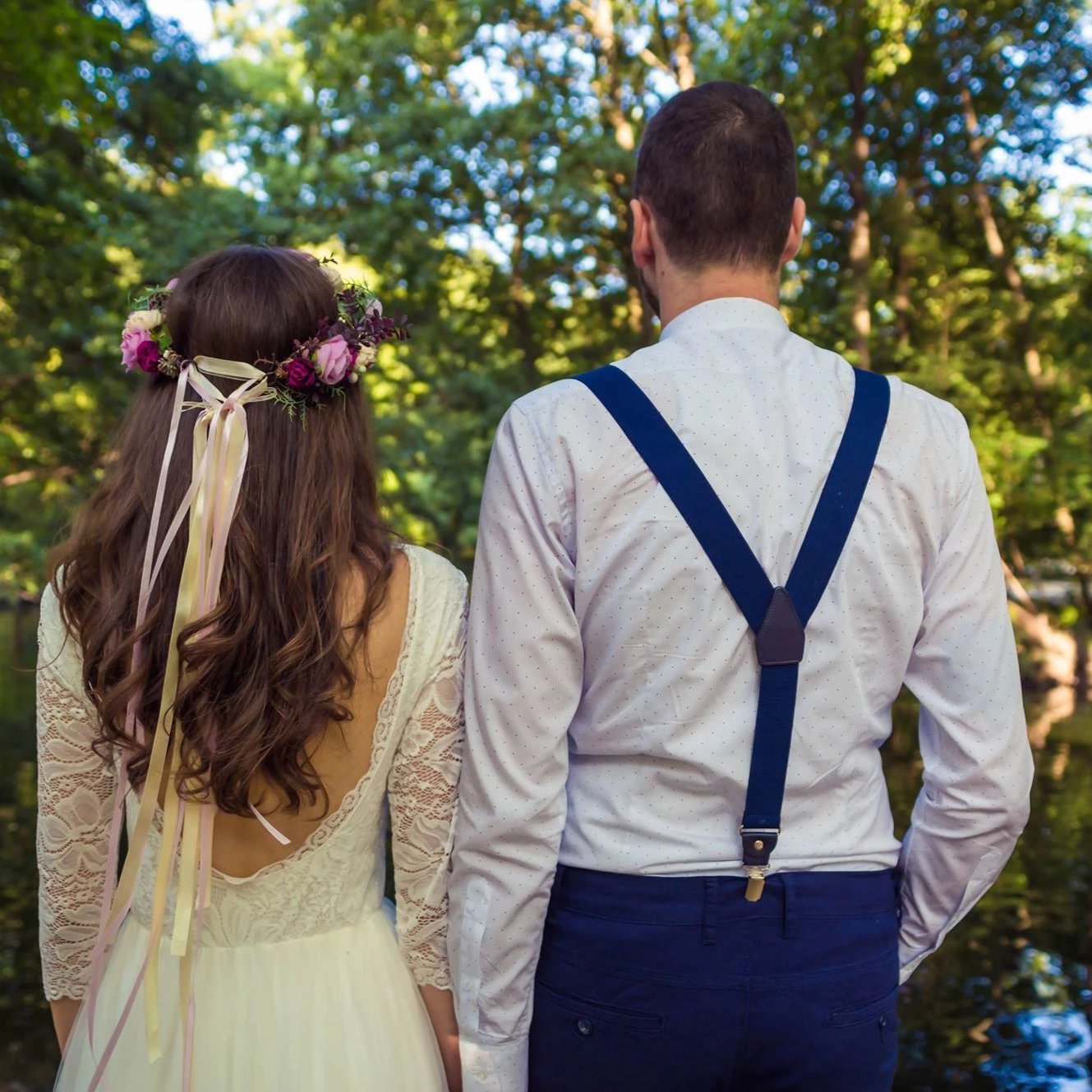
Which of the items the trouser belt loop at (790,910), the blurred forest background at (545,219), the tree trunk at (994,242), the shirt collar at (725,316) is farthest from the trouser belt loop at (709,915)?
the tree trunk at (994,242)

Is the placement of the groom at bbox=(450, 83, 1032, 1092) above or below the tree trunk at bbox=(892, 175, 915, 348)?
below

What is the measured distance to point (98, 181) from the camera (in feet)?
36.0

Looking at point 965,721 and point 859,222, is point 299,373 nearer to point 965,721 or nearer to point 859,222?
point 965,721

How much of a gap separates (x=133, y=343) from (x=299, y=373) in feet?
1.05

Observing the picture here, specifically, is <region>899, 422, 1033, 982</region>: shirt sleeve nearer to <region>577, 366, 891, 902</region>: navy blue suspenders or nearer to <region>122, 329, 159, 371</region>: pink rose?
<region>577, 366, 891, 902</region>: navy blue suspenders

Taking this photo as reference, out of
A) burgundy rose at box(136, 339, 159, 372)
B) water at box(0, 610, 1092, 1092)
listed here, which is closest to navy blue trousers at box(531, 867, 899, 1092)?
burgundy rose at box(136, 339, 159, 372)

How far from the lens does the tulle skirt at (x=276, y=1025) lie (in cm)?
190

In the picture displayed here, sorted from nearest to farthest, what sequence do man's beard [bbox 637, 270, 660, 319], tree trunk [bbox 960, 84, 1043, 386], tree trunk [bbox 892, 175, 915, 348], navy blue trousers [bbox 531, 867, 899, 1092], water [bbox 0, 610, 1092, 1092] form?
navy blue trousers [bbox 531, 867, 899, 1092], man's beard [bbox 637, 270, 660, 319], water [bbox 0, 610, 1092, 1092], tree trunk [bbox 892, 175, 915, 348], tree trunk [bbox 960, 84, 1043, 386]

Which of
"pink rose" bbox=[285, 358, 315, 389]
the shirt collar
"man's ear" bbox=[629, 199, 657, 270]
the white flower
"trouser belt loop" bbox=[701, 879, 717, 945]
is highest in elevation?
"man's ear" bbox=[629, 199, 657, 270]

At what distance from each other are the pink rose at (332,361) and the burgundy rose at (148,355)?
29cm

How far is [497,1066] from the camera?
185 centimetres

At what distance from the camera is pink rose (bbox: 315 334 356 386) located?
6.07 ft

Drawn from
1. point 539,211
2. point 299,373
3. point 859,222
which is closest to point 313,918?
point 299,373

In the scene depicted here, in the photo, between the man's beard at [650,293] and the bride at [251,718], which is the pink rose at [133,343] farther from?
the man's beard at [650,293]
